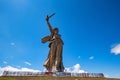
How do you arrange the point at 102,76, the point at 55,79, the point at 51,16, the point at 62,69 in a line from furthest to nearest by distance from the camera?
the point at 51,16
the point at 62,69
the point at 102,76
the point at 55,79

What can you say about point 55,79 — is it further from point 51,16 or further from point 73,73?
point 51,16

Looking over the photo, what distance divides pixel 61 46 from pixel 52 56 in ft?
12.3

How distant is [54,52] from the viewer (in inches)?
1897

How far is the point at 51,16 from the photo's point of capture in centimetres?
5041

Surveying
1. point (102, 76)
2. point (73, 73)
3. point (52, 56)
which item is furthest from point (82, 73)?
point (52, 56)

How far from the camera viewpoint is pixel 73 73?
39000 mm

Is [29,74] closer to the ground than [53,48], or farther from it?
closer to the ground

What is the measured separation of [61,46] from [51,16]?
915 centimetres

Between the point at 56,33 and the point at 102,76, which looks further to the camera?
the point at 56,33

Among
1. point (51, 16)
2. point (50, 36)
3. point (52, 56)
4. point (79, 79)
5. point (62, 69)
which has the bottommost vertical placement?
point (79, 79)

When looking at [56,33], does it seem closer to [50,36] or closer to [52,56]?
[50,36]

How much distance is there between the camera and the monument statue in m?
46.7

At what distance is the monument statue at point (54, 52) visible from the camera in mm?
46650

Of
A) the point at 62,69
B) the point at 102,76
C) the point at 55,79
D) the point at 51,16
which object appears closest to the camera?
the point at 55,79
